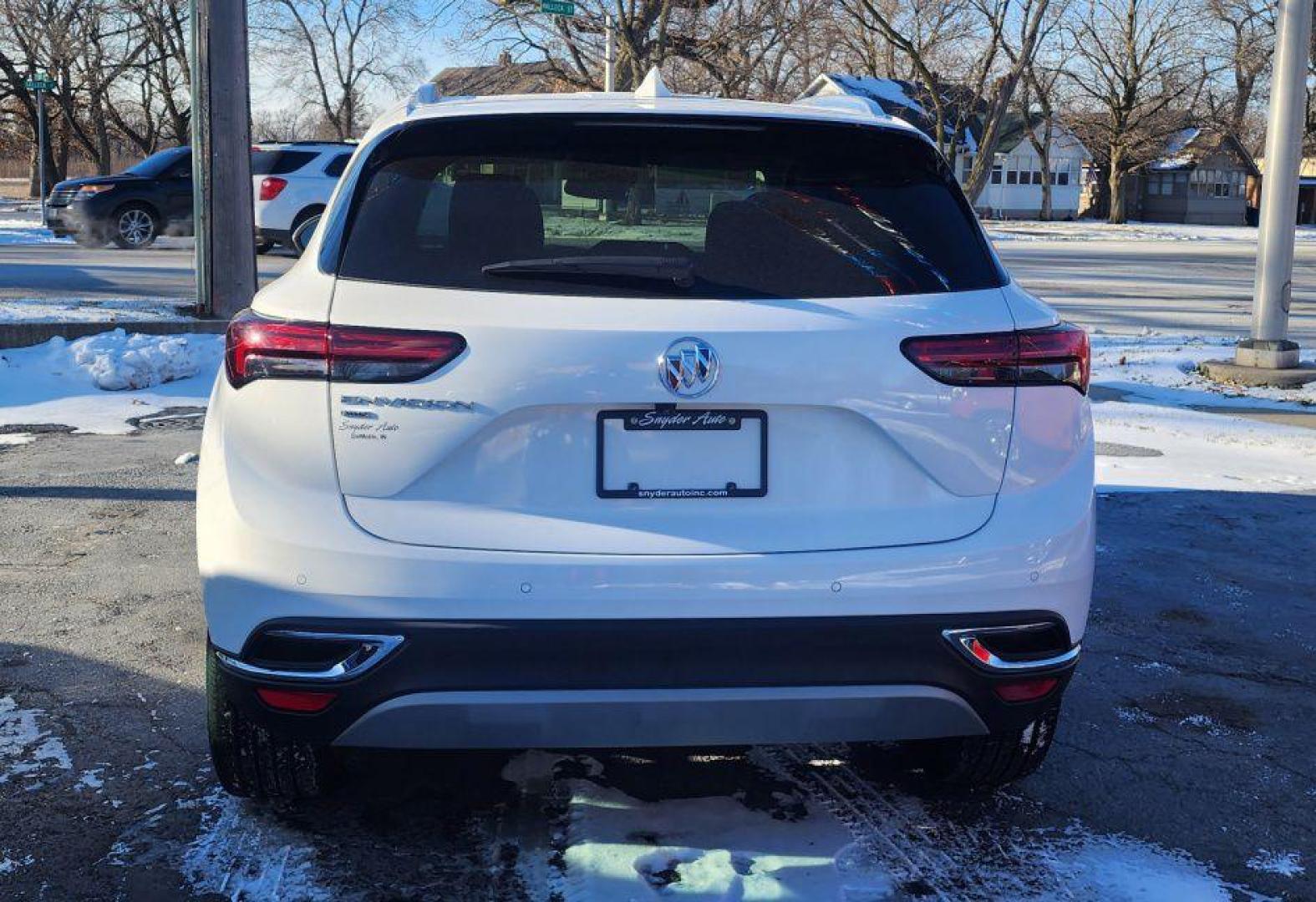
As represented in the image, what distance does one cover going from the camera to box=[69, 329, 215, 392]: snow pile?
31.9ft

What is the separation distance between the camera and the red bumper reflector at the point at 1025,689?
290cm

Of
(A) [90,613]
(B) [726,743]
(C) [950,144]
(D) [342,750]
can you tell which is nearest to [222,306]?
(A) [90,613]

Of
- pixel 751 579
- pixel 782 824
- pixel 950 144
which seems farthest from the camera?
pixel 950 144

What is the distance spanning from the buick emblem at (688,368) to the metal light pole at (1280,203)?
29.6ft

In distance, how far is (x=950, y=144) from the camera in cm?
4138

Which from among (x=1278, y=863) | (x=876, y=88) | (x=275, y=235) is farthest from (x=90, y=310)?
(x=876, y=88)

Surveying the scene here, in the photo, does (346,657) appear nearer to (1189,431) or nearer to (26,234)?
(1189,431)

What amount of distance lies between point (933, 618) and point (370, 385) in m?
1.22

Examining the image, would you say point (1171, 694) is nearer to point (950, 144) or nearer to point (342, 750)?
point (342, 750)

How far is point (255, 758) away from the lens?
3.14 metres

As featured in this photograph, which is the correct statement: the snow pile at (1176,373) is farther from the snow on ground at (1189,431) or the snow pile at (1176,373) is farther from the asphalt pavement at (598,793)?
the asphalt pavement at (598,793)

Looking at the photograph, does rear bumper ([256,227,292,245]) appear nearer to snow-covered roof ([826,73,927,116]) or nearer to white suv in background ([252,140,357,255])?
white suv in background ([252,140,357,255])

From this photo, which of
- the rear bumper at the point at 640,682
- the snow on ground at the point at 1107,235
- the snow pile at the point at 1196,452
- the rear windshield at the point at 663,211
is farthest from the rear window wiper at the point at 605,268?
the snow on ground at the point at 1107,235

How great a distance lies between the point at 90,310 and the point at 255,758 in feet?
31.8
